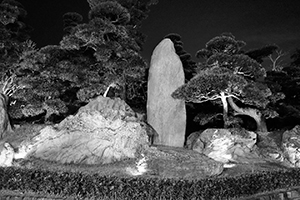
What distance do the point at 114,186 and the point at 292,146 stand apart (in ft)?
25.6

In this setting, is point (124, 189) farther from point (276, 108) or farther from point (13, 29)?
point (13, 29)

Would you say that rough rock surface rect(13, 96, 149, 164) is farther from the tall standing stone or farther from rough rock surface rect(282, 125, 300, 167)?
rough rock surface rect(282, 125, 300, 167)

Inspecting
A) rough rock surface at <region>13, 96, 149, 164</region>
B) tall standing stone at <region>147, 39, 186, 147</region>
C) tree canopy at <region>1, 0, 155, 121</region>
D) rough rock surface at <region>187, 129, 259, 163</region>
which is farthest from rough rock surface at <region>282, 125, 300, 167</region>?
tree canopy at <region>1, 0, 155, 121</region>

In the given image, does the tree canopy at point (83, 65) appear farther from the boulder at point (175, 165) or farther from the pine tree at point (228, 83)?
the boulder at point (175, 165)

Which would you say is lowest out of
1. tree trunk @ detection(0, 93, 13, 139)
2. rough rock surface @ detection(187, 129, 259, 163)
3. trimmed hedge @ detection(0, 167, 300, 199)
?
trimmed hedge @ detection(0, 167, 300, 199)

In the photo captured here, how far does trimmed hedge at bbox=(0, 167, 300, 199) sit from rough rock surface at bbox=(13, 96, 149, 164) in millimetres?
2199

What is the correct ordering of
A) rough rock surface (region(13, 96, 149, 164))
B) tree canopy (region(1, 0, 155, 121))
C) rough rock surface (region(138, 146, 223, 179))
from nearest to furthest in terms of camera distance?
rough rock surface (region(138, 146, 223, 179)), rough rock surface (region(13, 96, 149, 164)), tree canopy (region(1, 0, 155, 121))

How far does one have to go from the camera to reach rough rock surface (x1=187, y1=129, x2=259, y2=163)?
9.66 metres

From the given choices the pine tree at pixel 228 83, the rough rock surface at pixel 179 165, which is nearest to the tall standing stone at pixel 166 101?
the pine tree at pixel 228 83

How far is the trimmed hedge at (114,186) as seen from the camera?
5.86m

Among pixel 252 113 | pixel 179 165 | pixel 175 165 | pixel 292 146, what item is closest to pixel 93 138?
pixel 175 165

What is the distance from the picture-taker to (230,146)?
9820 mm

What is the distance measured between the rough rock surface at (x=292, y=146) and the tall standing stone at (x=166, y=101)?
14.0ft

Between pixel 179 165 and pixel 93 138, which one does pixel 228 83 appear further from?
pixel 93 138
